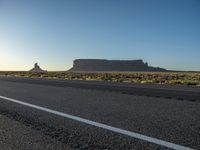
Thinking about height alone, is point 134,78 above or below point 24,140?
below

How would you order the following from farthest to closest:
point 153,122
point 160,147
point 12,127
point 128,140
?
point 153,122, point 12,127, point 128,140, point 160,147

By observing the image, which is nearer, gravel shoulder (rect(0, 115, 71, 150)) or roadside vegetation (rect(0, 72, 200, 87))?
gravel shoulder (rect(0, 115, 71, 150))

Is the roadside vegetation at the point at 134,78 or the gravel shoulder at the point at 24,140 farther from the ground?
the gravel shoulder at the point at 24,140

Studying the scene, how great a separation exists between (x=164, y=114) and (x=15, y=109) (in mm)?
3166

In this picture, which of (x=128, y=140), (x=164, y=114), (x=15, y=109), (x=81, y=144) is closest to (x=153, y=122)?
(x=164, y=114)

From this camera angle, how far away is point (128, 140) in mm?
4973

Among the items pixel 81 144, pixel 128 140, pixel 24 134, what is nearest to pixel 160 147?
pixel 128 140

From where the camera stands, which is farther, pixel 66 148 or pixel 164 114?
pixel 164 114

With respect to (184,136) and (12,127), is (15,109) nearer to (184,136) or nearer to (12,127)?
(12,127)

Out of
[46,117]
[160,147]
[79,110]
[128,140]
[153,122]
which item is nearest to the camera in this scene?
[160,147]

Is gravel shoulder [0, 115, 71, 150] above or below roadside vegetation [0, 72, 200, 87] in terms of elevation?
above

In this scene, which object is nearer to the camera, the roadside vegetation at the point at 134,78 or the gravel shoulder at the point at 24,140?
the gravel shoulder at the point at 24,140

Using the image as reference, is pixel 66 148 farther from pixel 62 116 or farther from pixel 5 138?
pixel 62 116

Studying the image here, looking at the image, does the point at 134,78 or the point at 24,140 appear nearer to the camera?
the point at 24,140
